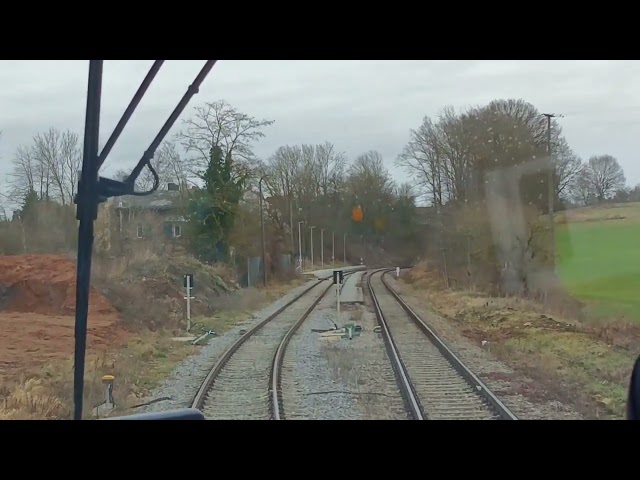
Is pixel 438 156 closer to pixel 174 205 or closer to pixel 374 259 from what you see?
pixel 374 259

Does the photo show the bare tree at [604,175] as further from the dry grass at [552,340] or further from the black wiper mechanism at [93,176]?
the black wiper mechanism at [93,176]

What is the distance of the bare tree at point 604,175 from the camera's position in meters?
4.54

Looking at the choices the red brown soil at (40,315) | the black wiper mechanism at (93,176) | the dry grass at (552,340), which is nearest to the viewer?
the black wiper mechanism at (93,176)

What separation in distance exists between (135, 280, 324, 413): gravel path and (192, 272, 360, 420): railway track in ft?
0.16

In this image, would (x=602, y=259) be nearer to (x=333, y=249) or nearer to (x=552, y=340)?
(x=552, y=340)

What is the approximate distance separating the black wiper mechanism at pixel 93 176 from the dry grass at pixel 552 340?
2556mm

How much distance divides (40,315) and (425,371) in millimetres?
2726

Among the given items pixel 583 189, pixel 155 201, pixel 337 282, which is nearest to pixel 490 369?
pixel 337 282

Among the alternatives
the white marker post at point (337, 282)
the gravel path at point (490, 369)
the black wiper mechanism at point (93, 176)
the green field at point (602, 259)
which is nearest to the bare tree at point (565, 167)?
the green field at point (602, 259)

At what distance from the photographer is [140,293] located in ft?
17.9

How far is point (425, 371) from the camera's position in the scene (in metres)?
5.08

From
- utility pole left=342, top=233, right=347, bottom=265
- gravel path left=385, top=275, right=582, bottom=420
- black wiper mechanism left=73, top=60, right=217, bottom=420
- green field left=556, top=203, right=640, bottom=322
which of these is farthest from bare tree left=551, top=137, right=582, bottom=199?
black wiper mechanism left=73, top=60, right=217, bottom=420
